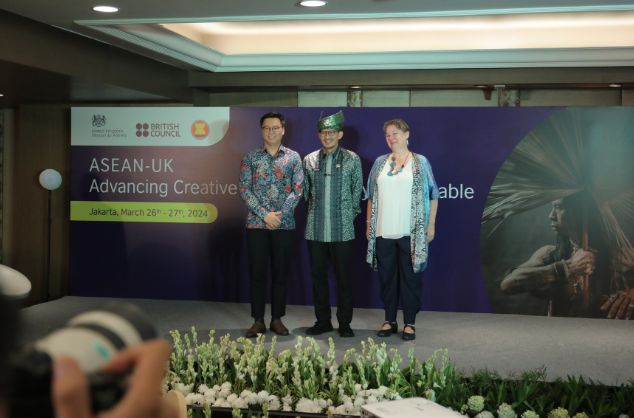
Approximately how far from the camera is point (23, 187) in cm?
775

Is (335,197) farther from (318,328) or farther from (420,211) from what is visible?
(318,328)

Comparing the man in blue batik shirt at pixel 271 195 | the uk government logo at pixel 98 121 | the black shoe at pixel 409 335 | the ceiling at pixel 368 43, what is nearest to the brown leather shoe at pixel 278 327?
the man in blue batik shirt at pixel 271 195

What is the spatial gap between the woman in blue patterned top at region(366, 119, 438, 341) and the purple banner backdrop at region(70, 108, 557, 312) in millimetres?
914

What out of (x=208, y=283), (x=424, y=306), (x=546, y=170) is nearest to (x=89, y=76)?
(x=208, y=283)

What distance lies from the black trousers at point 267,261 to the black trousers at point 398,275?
24.2 inches

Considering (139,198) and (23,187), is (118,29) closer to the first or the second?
(139,198)

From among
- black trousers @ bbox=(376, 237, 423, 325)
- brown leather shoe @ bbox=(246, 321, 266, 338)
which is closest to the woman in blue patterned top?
black trousers @ bbox=(376, 237, 423, 325)

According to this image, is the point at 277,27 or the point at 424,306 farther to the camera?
the point at 277,27

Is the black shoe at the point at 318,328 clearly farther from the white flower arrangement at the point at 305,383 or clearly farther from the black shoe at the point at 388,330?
the white flower arrangement at the point at 305,383

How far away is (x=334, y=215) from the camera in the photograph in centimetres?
521

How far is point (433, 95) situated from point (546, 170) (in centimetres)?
200

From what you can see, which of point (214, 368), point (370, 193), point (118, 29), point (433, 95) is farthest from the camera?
point (433, 95)

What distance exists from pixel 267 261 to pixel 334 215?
21.0 inches

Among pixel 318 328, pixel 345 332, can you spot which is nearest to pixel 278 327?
pixel 318 328
